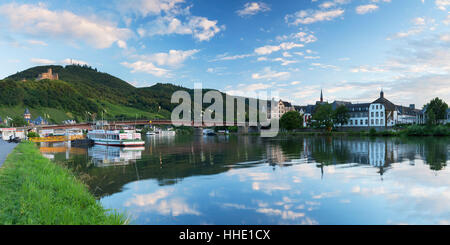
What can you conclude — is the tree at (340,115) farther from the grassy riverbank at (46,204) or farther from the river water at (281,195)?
the grassy riverbank at (46,204)

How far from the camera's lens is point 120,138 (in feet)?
188

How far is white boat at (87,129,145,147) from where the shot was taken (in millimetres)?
55781

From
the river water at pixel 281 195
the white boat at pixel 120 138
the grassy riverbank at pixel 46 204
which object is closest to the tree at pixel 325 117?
the white boat at pixel 120 138

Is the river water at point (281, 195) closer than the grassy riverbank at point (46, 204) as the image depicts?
No

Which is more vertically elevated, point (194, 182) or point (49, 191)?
point (49, 191)

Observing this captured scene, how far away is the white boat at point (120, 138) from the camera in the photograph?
183 ft

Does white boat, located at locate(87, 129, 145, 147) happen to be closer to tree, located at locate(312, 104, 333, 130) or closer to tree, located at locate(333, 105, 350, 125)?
tree, located at locate(312, 104, 333, 130)

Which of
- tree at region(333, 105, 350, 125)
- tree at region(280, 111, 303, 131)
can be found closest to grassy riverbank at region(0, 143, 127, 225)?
tree at region(280, 111, 303, 131)

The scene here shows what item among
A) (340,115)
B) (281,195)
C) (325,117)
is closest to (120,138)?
(281,195)

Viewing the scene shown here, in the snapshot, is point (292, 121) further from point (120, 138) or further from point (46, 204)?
point (46, 204)
